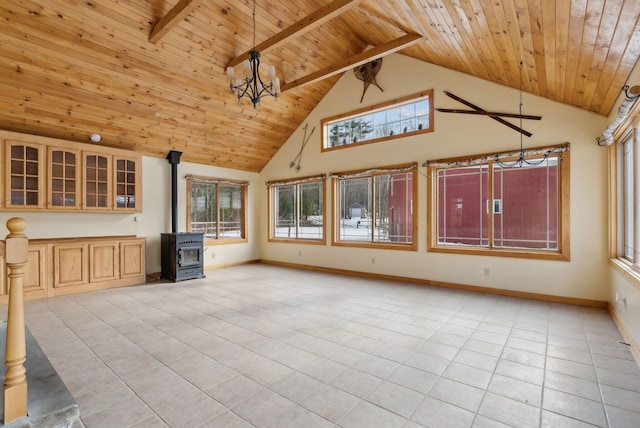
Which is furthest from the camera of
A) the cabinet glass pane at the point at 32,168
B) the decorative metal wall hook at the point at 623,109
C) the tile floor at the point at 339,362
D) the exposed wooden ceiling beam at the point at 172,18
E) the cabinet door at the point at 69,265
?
the cabinet door at the point at 69,265

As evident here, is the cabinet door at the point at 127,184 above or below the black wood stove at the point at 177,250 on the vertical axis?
above

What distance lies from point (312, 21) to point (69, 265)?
5141 mm

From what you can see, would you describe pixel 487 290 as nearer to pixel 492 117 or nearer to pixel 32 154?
pixel 492 117

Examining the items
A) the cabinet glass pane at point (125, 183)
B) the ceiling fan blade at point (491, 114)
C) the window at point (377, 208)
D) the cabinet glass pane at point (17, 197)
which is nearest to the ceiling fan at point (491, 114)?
the ceiling fan blade at point (491, 114)

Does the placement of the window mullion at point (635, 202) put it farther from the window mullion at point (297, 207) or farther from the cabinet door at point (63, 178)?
the cabinet door at point (63, 178)

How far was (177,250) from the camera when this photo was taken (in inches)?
236

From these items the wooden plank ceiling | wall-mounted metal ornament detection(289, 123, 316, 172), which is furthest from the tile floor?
wall-mounted metal ornament detection(289, 123, 316, 172)

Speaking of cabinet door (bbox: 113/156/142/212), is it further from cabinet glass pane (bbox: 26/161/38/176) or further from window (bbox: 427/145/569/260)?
window (bbox: 427/145/569/260)

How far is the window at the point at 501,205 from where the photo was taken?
454cm

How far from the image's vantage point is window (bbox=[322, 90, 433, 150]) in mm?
5707

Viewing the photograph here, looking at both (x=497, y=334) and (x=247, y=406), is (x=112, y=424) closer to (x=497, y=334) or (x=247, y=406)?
(x=247, y=406)

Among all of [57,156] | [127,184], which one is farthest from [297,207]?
[57,156]

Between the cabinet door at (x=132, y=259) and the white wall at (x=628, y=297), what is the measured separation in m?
6.82

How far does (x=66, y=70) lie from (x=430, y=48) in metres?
5.10
